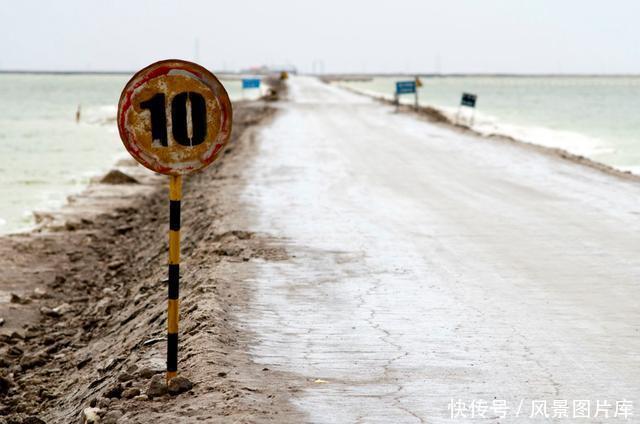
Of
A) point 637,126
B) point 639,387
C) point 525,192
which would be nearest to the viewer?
point 639,387

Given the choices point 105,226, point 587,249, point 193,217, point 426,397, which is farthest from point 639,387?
point 105,226

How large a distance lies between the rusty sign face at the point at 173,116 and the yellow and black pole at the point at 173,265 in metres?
0.13

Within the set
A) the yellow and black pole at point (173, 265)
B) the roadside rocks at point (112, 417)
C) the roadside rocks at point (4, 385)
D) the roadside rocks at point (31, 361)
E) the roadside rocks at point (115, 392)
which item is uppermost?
the yellow and black pole at point (173, 265)

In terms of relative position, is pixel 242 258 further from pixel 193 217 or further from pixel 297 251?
pixel 193 217

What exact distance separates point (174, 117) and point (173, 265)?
0.90 metres

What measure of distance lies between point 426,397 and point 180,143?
6.94ft

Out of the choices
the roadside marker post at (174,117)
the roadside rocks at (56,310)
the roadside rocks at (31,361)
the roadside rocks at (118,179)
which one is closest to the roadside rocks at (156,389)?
the roadside marker post at (174,117)

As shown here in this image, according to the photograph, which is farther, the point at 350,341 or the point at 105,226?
the point at 105,226

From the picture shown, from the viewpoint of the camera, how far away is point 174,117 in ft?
19.8

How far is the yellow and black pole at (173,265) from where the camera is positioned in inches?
243

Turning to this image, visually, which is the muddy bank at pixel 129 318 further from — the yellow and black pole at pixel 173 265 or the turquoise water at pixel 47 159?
the turquoise water at pixel 47 159

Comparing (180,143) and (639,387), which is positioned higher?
(180,143)

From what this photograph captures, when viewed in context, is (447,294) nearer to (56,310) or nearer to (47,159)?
(56,310)

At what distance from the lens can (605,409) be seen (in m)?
5.97
